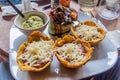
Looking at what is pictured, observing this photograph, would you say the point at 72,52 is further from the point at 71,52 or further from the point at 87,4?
the point at 87,4

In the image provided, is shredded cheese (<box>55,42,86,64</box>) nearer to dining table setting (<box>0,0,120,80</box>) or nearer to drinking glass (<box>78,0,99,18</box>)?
dining table setting (<box>0,0,120,80</box>)

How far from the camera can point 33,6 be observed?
0.96m

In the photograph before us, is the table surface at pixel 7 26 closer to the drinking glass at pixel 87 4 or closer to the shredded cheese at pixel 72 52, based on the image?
the drinking glass at pixel 87 4

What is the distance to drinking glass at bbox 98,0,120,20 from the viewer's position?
0.94m

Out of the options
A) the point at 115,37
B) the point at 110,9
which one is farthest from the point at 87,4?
the point at 115,37

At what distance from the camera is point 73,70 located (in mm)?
662

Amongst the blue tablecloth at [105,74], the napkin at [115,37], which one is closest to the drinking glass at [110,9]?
the napkin at [115,37]

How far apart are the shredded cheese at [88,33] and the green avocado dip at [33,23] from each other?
0.15m

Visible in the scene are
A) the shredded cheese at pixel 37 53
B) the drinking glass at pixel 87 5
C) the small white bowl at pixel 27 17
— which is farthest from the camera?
the drinking glass at pixel 87 5

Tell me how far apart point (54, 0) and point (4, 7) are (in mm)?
252

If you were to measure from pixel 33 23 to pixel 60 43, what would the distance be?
15cm

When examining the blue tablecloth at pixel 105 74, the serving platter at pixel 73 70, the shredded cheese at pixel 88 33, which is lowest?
the blue tablecloth at pixel 105 74

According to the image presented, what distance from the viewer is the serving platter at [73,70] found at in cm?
64

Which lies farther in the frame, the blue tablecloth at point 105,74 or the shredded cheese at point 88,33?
the blue tablecloth at point 105,74
